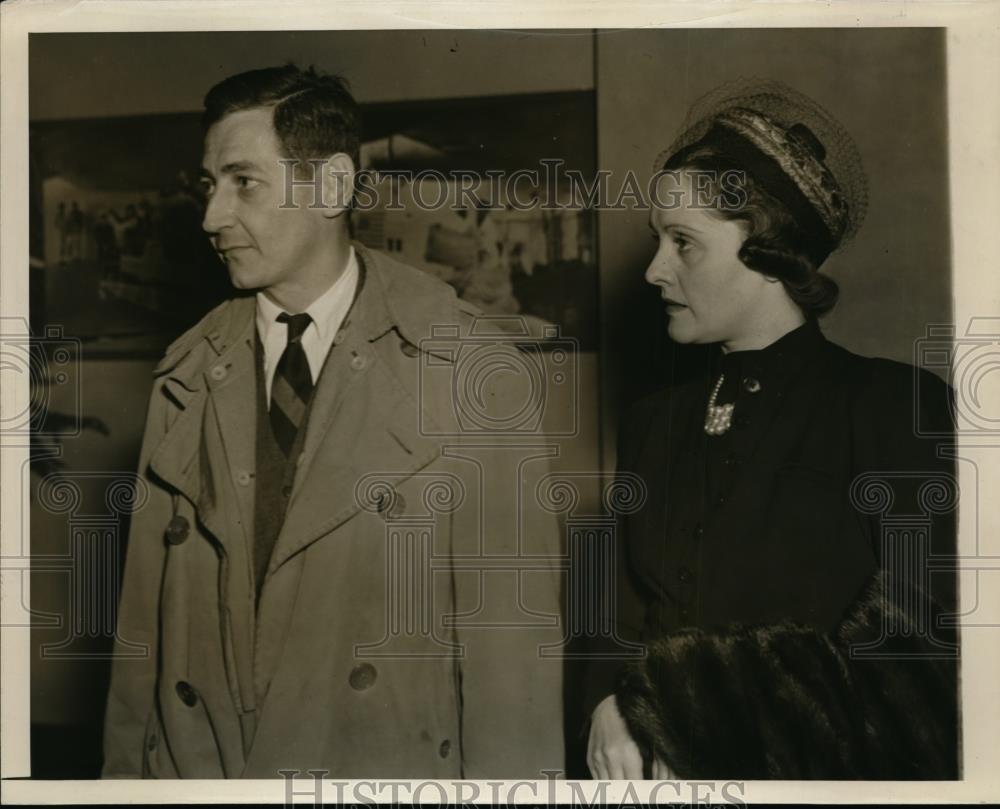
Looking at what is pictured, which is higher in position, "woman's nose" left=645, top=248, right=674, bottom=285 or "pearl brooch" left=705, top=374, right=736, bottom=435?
"woman's nose" left=645, top=248, right=674, bottom=285

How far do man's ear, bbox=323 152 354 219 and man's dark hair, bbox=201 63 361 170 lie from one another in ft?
0.07

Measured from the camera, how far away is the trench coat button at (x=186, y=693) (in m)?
1.98

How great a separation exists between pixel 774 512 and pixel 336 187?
1073 mm

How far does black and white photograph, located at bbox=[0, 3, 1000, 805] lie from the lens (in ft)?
6.42

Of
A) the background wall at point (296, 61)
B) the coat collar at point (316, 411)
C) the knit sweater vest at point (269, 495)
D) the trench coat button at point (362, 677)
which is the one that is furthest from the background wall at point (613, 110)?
the trench coat button at point (362, 677)

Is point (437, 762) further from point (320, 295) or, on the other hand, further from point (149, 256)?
point (149, 256)

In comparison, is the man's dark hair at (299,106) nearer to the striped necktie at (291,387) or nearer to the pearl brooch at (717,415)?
the striped necktie at (291,387)

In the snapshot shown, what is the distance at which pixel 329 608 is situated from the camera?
1.96m

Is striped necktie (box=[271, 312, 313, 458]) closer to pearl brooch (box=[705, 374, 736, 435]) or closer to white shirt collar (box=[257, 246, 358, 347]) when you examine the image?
white shirt collar (box=[257, 246, 358, 347])

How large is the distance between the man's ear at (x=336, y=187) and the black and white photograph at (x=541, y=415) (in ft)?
0.04

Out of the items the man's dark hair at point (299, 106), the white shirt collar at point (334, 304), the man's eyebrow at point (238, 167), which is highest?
the man's dark hair at point (299, 106)

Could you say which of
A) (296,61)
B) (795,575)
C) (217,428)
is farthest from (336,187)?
Result: (795,575)

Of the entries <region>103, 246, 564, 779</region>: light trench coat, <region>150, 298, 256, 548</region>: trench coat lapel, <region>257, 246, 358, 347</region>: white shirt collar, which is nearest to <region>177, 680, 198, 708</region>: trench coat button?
<region>103, 246, 564, 779</region>: light trench coat

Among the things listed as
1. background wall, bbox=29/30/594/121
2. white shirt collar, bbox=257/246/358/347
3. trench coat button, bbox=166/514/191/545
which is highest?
background wall, bbox=29/30/594/121
